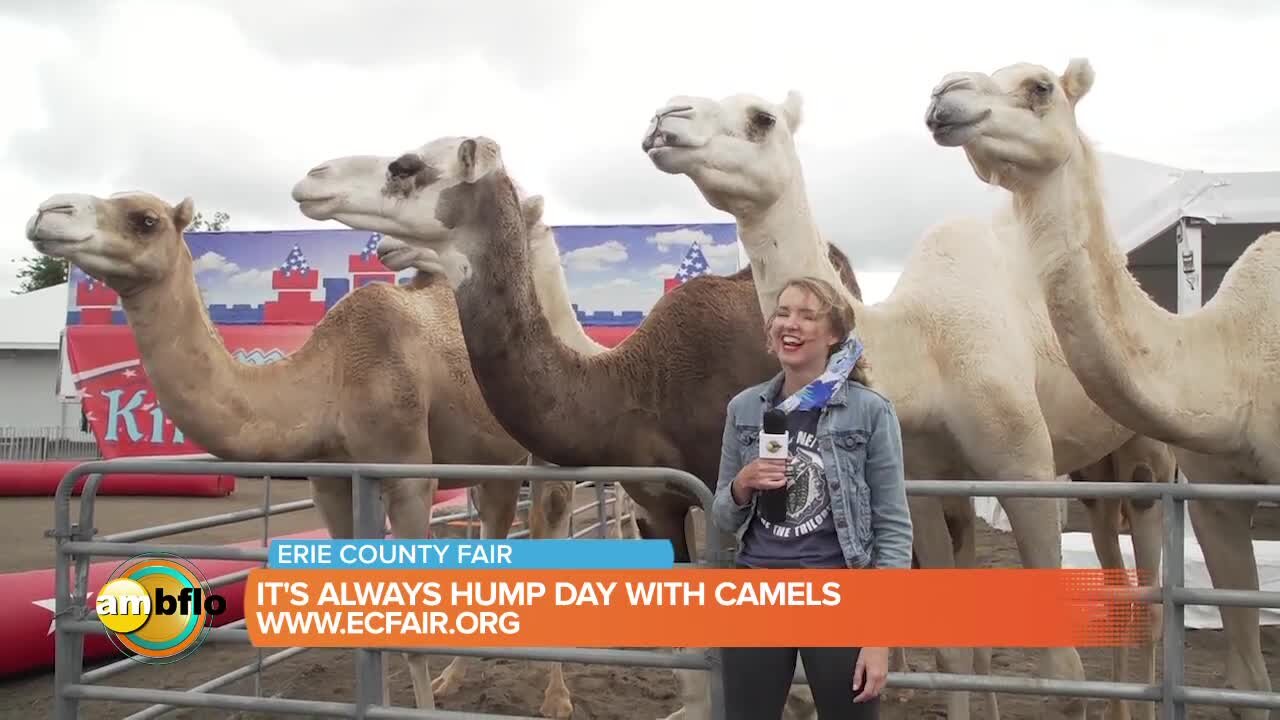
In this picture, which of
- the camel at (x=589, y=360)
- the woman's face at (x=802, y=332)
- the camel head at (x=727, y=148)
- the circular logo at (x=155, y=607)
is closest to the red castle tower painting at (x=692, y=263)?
the camel at (x=589, y=360)

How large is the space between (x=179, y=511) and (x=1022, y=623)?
48.6ft

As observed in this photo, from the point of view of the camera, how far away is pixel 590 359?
3795 millimetres

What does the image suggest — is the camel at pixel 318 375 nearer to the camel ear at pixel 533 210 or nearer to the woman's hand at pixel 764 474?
the camel ear at pixel 533 210

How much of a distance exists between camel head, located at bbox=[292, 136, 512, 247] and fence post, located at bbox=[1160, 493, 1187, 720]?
273 cm

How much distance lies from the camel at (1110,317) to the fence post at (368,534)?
7.85ft

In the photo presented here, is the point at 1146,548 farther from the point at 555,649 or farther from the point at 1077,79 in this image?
the point at 555,649

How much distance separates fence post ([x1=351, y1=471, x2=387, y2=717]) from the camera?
10.2 feet

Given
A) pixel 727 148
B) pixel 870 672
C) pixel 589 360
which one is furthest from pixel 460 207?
pixel 870 672

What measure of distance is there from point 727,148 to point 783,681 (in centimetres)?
219

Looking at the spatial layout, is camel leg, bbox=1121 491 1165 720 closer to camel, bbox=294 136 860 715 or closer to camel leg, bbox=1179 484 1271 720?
camel leg, bbox=1179 484 1271 720

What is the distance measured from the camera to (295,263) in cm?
1476

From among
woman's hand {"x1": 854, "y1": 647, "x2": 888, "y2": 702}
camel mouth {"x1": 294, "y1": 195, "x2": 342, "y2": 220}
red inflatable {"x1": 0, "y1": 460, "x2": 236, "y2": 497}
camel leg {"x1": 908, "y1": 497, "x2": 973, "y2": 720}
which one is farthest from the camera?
red inflatable {"x1": 0, "y1": 460, "x2": 236, "y2": 497}

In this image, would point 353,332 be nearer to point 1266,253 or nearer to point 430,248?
point 430,248

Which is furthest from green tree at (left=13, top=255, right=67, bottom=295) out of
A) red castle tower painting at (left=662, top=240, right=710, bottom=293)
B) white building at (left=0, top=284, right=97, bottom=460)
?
red castle tower painting at (left=662, top=240, right=710, bottom=293)
